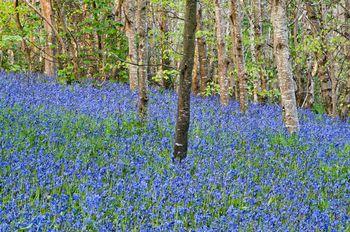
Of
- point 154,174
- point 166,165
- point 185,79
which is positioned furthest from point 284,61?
point 154,174

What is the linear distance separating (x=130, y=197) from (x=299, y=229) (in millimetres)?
1630

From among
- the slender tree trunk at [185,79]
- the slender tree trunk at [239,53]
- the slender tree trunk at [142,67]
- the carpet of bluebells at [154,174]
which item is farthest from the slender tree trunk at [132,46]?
the slender tree trunk at [185,79]

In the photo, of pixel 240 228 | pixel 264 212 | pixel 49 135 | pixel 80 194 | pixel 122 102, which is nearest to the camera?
pixel 240 228

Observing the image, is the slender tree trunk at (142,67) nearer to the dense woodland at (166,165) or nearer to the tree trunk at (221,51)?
the dense woodland at (166,165)

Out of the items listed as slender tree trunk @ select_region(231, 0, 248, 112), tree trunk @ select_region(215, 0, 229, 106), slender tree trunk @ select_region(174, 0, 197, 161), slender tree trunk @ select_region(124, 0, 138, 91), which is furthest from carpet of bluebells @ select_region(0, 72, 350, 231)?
tree trunk @ select_region(215, 0, 229, 106)

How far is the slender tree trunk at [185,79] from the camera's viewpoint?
6.59m

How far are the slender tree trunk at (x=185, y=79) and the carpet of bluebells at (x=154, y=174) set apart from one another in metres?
0.22

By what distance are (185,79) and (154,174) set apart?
1465 millimetres


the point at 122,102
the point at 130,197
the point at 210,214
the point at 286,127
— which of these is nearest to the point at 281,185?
the point at 210,214

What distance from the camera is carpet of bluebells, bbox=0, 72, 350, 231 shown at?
4.54 m

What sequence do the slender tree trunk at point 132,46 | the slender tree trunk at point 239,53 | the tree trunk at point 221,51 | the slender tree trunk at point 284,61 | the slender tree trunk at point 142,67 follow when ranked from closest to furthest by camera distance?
the slender tree trunk at point 142,67, the slender tree trunk at point 284,61, the slender tree trunk at point 132,46, the slender tree trunk at point 239,53, the tree trunk at point 221,51

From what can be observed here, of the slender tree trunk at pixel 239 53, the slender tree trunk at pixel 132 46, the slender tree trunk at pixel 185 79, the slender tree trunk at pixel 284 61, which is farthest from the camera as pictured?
the slender tree trunk at pixel 239 53

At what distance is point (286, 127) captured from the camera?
9930 mm

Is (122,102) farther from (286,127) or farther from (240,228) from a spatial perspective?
(240,228)
